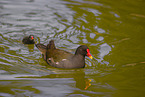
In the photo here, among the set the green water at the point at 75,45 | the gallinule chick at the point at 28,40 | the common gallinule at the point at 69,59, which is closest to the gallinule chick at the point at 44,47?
the green water at the point at 75,45

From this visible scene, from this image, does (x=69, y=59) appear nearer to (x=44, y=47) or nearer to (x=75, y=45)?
(x=44, y=47)

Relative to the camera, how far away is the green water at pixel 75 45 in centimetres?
633

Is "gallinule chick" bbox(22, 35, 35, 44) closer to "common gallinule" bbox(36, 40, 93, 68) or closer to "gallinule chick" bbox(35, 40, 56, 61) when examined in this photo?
"gallinule chick" bbox(35, 40, 56, 61)

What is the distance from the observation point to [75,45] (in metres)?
9.20

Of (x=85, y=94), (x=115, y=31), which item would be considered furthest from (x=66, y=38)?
(x=85, y=94)

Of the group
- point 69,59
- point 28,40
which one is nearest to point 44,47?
point 28,40

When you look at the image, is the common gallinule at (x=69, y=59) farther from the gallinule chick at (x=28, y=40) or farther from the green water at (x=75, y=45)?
the gallinule chick at (x=28, y=40)

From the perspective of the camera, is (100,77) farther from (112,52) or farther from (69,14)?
(69,14)

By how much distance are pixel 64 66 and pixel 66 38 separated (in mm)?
2394

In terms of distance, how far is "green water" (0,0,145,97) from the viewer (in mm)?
6332

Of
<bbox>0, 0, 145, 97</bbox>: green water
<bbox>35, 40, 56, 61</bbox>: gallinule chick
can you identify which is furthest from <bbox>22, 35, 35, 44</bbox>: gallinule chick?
<bbox>35, 40, 56, 61</bbox>: gallinule chick

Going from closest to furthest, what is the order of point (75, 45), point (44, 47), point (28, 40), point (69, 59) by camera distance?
point (69, 59) → point (44, 47) → point (75, 45) → point (28, 40)

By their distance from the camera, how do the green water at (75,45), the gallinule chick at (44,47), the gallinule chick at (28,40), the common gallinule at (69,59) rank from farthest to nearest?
1. the gallinule chick at (28,40)
2. the gallinule chick at (44,47)
3. the common gallinule at (69,59)
4. the green water at (75,45)

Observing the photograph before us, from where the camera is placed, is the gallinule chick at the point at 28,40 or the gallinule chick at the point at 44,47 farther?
the gallinule chick at the point at 28,40
